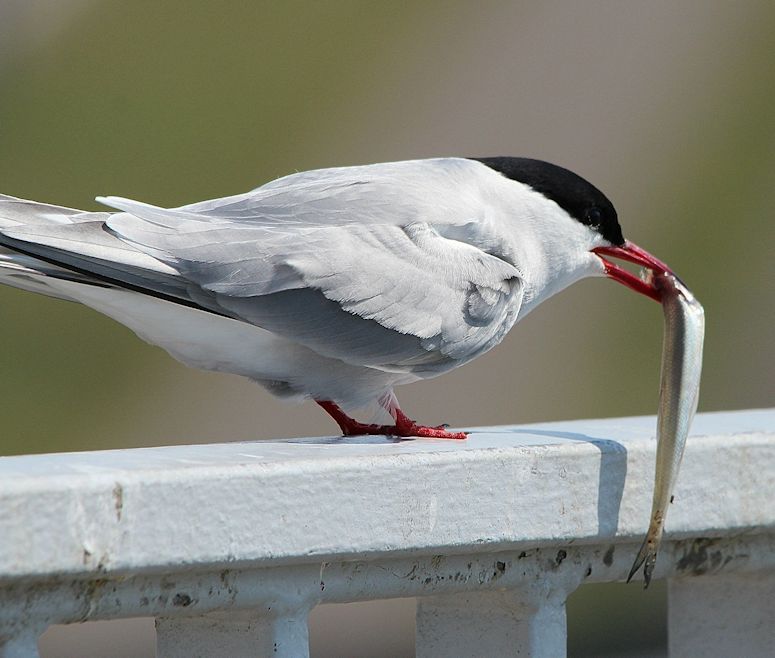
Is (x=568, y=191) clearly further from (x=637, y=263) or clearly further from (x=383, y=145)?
(x=383, y=145)

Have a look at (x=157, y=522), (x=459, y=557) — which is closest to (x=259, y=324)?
(x=459, y=557)

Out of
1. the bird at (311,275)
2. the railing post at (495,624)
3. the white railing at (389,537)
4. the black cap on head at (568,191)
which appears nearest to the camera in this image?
the white railing at (389,537)

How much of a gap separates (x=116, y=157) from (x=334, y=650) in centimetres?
329

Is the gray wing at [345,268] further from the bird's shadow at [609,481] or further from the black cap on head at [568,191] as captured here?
the bird's shadow at [609,481]

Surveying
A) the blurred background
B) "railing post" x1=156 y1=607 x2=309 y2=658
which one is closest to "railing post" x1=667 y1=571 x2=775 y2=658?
"railing post" x1=156 y1=607 x2=309 y2=658

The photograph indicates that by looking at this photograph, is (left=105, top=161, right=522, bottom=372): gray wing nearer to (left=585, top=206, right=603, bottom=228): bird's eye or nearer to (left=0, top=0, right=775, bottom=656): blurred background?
(left=585, top=206, right=603, bottom=228): bird's eye

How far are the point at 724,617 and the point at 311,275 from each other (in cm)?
107

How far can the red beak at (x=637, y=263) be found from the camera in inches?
124

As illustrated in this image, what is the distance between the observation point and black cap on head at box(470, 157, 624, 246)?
351cm

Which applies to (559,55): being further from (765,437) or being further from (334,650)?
(765,437)

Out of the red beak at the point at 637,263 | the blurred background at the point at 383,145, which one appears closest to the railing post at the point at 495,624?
the red beak at the point at 637,263

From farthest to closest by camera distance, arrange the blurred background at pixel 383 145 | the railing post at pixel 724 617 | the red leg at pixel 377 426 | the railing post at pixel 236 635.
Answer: the blurred background at pixel 383 145, the red leg at pixel 377 426, the railing post at pixel 724 617, the railing post at pixel 236 635

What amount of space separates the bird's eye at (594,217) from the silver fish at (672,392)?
38cm

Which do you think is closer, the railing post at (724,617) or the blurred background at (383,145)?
the railing post at (724,617)
